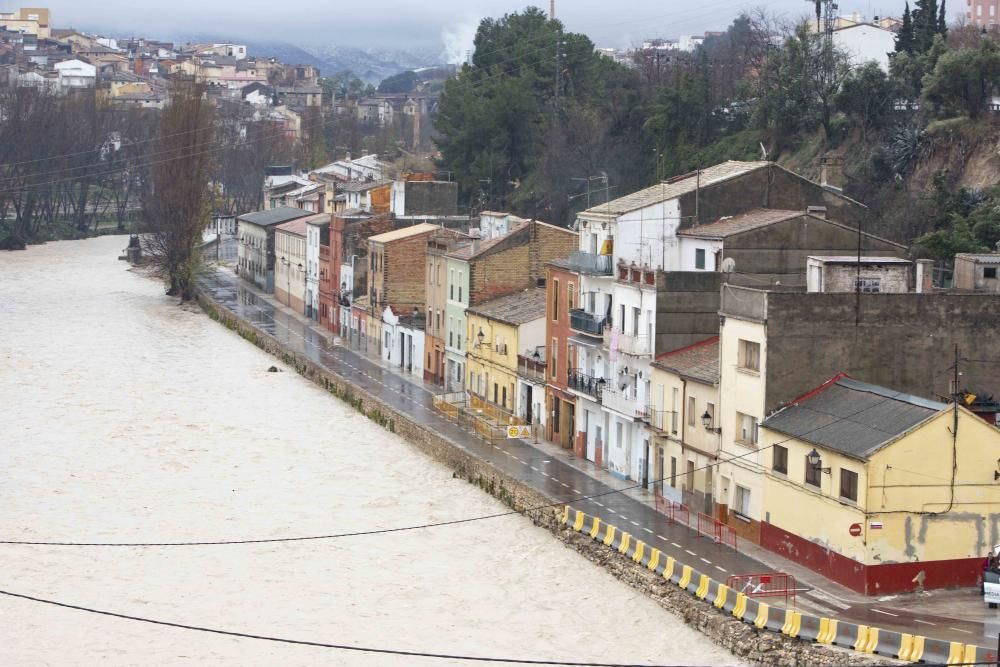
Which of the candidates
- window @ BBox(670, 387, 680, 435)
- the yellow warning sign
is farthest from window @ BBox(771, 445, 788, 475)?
the yellow warning sign

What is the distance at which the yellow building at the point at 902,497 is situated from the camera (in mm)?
24703

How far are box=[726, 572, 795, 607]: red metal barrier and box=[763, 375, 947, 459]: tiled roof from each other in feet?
6.88

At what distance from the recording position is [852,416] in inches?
1037

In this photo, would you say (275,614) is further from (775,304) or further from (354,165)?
(354,165)

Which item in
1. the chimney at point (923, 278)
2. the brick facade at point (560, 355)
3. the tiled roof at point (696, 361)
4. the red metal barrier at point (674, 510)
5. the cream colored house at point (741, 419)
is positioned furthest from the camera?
the brick facade at point (560, 355)

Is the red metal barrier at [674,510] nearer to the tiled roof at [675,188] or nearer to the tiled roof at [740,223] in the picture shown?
the tiled roof at [740,223]

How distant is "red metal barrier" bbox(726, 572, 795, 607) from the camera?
24656mm

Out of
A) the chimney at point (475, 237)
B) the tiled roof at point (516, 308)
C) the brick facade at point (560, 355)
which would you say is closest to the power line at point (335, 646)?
the brick facade at point (560, 355)

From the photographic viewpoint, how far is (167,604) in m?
26.3

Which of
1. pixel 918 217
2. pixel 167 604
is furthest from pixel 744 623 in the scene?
pixel 918 217

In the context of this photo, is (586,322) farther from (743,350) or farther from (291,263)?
(291,263)

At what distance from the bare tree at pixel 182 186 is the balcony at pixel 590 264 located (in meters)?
39.7

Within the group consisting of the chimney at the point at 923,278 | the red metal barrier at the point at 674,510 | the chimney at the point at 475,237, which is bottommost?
the red metal barrier at the point at 674,510

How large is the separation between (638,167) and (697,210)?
99.4ft
